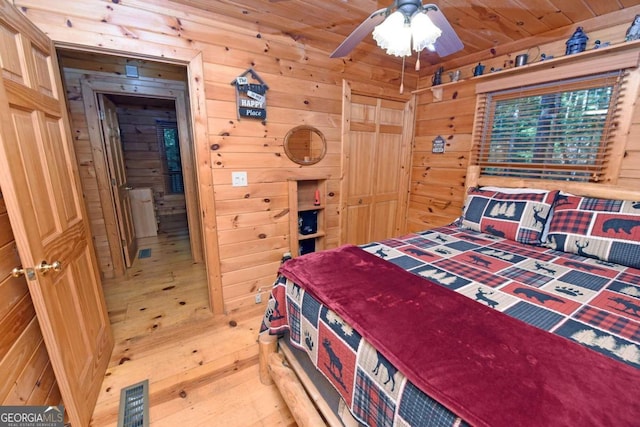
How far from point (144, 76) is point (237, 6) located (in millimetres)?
1557

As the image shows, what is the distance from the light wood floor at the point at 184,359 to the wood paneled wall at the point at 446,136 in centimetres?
223

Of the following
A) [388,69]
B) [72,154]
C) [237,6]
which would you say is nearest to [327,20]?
[237,6]

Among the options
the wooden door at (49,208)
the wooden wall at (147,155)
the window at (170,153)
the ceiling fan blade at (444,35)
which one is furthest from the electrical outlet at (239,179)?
the window at (170,153)

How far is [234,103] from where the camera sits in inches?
82.7

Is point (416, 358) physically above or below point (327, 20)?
below

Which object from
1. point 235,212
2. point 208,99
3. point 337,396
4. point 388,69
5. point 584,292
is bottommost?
point 337,396

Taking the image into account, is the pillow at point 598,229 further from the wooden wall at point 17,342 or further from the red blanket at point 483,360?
the wooden wall at point 17,342

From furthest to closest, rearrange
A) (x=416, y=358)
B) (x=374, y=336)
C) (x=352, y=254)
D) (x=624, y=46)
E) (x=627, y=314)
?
1. (x=624, y=46)
2. (x=352, y=254)
3. (x=627, y=314)
4. (x=374, y=336)
5. (x=416, y=358)

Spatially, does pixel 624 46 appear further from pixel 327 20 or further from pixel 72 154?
pixel 72 154

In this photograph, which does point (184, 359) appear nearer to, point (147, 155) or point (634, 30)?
point (634, 30)

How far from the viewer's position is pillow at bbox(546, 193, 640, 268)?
1.52 metres

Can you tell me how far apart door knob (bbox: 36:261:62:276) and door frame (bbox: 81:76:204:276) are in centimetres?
200

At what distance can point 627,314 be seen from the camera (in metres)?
1.07

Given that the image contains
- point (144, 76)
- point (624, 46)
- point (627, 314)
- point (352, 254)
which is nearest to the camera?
point (627, 314)
